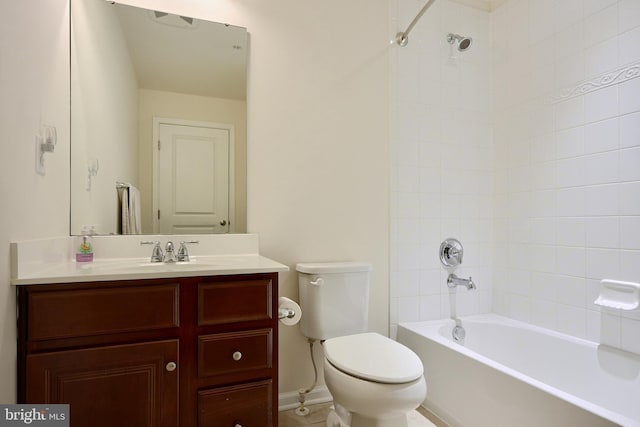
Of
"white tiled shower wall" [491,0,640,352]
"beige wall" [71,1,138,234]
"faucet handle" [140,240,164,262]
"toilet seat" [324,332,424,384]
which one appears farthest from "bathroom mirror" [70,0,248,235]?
"white tiled shower wall" [491,0,640,352]

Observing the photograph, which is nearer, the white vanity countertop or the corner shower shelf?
the white vanity countertop

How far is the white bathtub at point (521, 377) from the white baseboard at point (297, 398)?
572mm

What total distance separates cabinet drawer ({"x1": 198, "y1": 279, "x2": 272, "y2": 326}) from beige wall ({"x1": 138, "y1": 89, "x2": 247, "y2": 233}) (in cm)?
61

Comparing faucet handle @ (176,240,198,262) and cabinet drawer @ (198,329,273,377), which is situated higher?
faucet handle @ (176,240,198,262)

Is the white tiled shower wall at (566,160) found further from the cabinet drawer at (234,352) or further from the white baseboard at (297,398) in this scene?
the cabinet drawer at (234,352)

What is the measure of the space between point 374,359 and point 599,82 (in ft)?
6.11

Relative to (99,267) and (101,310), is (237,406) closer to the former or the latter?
(101,310)

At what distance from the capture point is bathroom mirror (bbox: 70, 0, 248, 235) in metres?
1.56

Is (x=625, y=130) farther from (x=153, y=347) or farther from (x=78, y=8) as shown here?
(x=78, y=8)

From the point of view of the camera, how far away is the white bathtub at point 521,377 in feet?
4.24

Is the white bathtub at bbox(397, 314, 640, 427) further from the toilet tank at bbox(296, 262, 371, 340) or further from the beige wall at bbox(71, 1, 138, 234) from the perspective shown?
the beige wall at bbox(71, 1, 138, 234)

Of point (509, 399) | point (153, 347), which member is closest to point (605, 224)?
point (509, 399)

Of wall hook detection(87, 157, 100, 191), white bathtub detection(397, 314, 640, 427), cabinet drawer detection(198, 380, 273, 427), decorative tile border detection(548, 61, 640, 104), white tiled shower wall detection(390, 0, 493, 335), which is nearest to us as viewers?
cabinet drawer detection(198, 380, 273, 427)

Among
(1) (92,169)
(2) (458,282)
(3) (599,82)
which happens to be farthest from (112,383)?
(3) (599,82)
